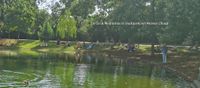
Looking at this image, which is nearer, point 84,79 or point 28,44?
point 84,79

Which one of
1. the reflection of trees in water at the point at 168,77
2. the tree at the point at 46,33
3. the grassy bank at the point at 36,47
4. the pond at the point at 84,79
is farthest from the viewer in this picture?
the tree at the point at 46,33

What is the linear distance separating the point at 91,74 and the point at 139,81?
17.7 ft

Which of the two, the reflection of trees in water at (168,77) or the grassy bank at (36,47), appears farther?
the grassy bank at (36,47)

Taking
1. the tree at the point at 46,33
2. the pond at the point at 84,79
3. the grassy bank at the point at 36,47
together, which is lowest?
the pond at the point at 84,79

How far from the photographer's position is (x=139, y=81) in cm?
3812

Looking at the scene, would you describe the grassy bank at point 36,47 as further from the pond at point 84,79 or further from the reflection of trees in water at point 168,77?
the pond at point 84,79

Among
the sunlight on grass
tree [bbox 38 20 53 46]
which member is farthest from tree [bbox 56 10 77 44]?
the sunlight on grass

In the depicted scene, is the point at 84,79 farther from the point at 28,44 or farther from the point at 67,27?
the point at 67,27

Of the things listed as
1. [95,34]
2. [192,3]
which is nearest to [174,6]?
[192,3]

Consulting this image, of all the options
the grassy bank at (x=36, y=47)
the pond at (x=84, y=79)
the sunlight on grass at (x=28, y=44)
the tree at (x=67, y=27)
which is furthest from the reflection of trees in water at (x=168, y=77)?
the tree at (x=67, y=27)

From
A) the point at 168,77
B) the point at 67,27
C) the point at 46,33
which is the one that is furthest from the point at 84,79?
the point at 46,33

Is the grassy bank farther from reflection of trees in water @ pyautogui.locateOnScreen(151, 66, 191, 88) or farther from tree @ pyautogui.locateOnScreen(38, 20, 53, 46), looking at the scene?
reflection of trees in water @ pyautogui.locateOnScreen(151, 66, 191, 88)

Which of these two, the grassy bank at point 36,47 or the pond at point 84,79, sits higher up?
the grassy bank at point 36,47

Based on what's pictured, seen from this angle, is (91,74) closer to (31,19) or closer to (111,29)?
(111,29)
